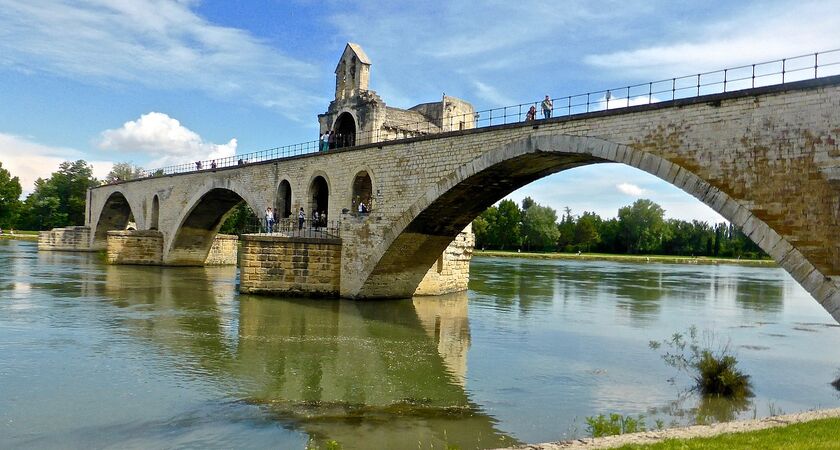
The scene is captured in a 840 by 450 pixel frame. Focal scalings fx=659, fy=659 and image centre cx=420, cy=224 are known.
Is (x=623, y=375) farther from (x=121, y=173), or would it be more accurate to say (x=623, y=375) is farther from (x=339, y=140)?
(x=121, y=173)

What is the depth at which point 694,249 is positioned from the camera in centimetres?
8588

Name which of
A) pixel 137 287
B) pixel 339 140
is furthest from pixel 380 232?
pixel 137 287

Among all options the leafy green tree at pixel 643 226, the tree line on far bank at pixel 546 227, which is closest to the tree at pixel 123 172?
the tree line on far bank at pixel 546 227

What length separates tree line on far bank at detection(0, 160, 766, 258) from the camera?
269 feet

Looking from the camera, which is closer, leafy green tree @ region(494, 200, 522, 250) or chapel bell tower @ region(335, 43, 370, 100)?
chapel bell tower @ region(335, 43, 370, 100)

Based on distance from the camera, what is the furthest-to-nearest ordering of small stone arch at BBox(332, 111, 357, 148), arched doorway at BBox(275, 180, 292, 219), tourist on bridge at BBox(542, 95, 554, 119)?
arched doorway at BBox(275, 180, 292, 219) < small stone arch at BBox(332, 111, 357, 148) < tourist on bridge at BBox(542, 95, 554, 119)

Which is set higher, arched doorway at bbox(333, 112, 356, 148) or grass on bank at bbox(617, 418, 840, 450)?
arched doorway at bbox(333, 112, 356, 148)

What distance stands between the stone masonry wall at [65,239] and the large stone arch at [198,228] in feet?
62.1

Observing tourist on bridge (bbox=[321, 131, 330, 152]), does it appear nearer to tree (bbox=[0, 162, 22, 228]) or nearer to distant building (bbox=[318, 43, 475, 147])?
distant building (bbox=[318, 43, 475, 147])

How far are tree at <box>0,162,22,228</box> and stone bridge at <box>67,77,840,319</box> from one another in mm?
55949

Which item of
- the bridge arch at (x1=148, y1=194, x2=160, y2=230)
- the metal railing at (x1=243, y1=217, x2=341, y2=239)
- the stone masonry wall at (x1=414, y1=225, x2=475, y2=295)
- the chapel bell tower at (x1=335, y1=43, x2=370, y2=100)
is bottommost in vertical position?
the stone masonry wall at (x1=414, y1=225, x2=475, y2=295)

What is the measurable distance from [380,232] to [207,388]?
11.8 meters

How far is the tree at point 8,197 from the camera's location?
7675 centimetres

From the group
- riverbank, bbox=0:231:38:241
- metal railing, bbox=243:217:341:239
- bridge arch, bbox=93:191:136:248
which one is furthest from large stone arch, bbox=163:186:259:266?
riverbank, bbox=0:231:38:241
